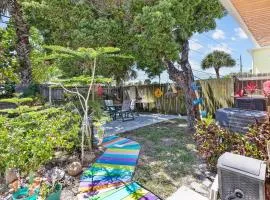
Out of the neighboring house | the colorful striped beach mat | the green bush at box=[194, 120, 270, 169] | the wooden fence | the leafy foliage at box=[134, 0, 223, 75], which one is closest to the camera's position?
the neighboring house

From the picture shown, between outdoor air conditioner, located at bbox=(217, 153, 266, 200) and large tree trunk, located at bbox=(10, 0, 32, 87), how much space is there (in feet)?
39.6

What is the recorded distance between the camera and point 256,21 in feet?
14.7

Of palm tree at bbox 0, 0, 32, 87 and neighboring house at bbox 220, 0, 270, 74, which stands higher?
palm tree at bbox 0, 0, 32, 87

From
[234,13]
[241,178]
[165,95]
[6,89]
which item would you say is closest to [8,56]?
[6,89]

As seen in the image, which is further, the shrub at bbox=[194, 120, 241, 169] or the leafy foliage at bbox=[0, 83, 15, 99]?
the leafy foliage at bbox=[0, 83, 15, 99]

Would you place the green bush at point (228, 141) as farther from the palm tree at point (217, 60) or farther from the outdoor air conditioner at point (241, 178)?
the palm tree at point (217, 60)

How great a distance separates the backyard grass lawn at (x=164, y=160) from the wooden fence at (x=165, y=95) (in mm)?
2648

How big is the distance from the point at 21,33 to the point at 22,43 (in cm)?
49

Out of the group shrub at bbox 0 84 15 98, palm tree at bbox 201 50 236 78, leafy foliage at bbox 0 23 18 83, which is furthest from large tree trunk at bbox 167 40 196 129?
palm tree at bbox 201 50 236 78

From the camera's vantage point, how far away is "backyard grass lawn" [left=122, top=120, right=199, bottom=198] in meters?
5.75

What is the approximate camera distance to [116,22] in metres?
9.32

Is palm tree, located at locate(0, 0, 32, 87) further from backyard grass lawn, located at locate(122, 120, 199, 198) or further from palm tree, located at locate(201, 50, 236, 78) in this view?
palm tree, located at locate(201, 50, 236, 78)

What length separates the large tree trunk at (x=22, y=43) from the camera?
13039 mm

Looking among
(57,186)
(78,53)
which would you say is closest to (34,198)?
(57,186)
